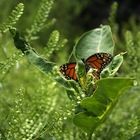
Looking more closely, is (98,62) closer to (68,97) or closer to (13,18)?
(68,97)

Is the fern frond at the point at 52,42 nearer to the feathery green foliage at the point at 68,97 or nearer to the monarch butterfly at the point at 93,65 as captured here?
the feathery green foliage at the point at 68,97

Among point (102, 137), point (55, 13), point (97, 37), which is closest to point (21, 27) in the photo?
point (55, 13)

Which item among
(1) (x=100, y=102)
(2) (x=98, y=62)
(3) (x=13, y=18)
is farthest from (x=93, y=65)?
(3) (x=13, y=18)

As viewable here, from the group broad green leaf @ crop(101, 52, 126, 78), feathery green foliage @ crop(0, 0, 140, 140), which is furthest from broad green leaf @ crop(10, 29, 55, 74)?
broad green leaf @ crop(101, 52, 126, 78)

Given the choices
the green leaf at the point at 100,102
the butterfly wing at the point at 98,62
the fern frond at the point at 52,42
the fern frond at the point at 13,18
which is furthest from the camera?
the fern frond at the point at 52,42

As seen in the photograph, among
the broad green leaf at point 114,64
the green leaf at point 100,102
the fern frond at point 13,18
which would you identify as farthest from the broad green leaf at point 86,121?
the fern frond at point 13,18

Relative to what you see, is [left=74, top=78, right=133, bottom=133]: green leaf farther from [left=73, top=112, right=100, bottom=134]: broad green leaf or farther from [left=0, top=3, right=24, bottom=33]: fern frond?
[left=0, top=3, right=24, bottom=33]: fern frond

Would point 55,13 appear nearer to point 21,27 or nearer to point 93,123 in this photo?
point 21,27
